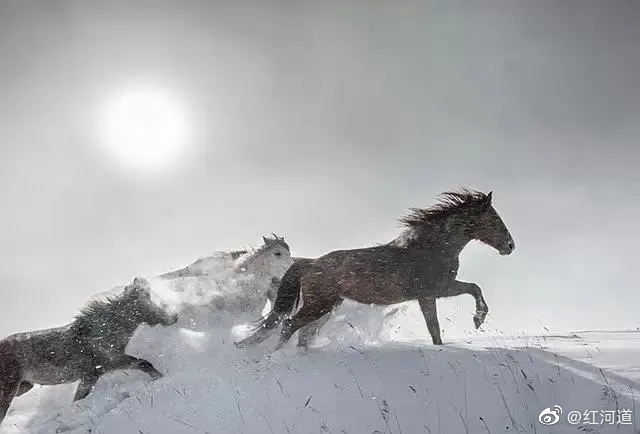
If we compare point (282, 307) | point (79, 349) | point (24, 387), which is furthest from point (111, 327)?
point (282, 307)

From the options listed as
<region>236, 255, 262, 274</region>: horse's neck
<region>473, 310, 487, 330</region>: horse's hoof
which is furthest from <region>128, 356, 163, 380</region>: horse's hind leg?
<region>473, 310, 487, 330</region>: horse's hoof

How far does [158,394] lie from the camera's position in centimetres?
747

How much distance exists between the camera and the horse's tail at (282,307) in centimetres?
909

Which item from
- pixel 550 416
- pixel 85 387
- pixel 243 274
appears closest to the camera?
pixel 550 416

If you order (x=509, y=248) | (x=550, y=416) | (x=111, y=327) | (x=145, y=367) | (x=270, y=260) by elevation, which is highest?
(x=509, y=248)

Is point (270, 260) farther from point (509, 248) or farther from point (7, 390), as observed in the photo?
point (7, 390)

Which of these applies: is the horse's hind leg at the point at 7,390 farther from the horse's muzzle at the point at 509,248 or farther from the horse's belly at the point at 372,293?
the horse's muzzle at the point at 509,248

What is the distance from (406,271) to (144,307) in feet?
16.0

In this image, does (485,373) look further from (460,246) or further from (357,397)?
(460,246)

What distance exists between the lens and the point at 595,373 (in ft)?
20.2

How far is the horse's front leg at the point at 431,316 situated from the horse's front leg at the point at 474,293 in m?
0.29

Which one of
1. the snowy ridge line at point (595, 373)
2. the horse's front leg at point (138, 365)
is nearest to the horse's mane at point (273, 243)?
the horse's front leg at point (138, 365)

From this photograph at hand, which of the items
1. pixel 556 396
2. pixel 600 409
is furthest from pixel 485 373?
pixel 600 409

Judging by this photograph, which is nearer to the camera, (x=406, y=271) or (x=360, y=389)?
(x=360, y=389)
